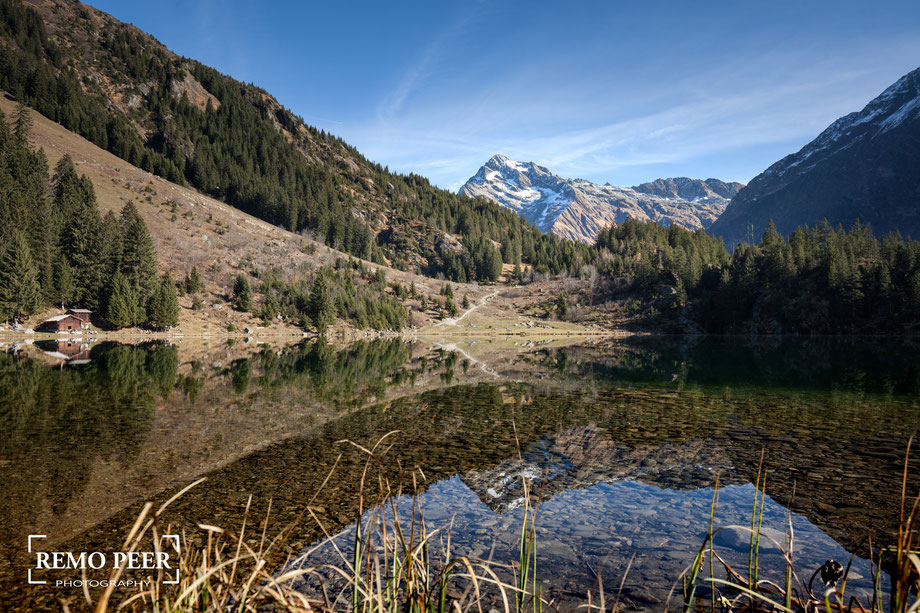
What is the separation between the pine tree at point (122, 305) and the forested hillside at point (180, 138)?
83774 mm

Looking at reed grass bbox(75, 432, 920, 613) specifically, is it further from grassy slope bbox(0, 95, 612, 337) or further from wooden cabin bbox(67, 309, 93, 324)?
grassy slope bbox(0, 95, 612, 337)

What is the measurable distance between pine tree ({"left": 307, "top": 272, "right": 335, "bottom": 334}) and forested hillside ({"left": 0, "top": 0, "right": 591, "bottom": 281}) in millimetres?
63718

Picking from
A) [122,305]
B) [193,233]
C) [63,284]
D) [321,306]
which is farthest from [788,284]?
[63,284]

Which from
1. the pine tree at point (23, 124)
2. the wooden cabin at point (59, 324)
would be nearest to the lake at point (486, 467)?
the wooden cabin at point (59, 324)

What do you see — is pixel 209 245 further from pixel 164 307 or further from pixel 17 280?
pixel 17 280

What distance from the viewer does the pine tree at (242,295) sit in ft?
283

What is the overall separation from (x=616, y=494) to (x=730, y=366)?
34.6 meters

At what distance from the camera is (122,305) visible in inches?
2736

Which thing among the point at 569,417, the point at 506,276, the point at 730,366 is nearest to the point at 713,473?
the point at 569,417

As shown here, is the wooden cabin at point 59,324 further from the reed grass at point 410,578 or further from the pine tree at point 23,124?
the reed grass at point 410,578

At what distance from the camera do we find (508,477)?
40.2ft

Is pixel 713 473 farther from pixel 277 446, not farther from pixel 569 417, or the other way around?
pixel 277 446

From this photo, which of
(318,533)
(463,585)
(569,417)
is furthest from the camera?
(569,417)
